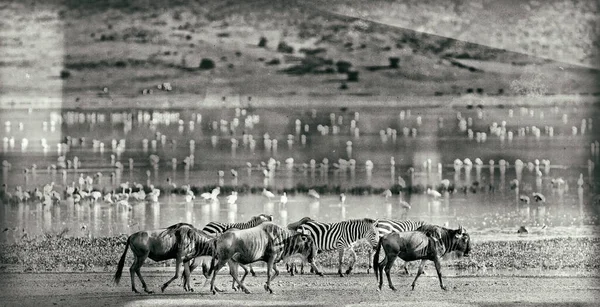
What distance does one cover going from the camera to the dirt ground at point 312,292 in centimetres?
927

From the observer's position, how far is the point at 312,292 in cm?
967

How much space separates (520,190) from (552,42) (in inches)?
98.3

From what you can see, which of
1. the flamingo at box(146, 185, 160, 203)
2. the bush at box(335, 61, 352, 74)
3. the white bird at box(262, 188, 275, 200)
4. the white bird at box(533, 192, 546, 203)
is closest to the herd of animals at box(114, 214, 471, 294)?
the white bird at box(262, 188, 275, 200)

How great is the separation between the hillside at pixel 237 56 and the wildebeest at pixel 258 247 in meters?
4.72

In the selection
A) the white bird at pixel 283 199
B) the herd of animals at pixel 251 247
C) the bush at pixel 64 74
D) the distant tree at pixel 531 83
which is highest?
the bush at pixel 64 74

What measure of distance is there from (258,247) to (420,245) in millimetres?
1296

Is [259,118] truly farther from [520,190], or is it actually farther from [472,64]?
[520,190]

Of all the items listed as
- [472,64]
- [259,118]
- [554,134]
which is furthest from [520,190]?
[259,118]

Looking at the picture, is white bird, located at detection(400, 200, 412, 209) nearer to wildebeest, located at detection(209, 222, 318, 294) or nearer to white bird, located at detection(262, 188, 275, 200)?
white bird, located at detection(262, 188, 275, 200)

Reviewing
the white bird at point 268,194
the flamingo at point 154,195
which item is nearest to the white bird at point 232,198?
the white bird at point 268,194

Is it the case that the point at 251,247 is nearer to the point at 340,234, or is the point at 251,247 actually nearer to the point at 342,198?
the point at 340,234

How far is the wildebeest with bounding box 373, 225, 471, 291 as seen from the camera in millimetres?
9297

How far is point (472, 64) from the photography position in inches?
567

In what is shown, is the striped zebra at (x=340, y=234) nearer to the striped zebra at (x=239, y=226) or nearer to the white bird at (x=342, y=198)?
the striped zebra at (x=239, y=226)
